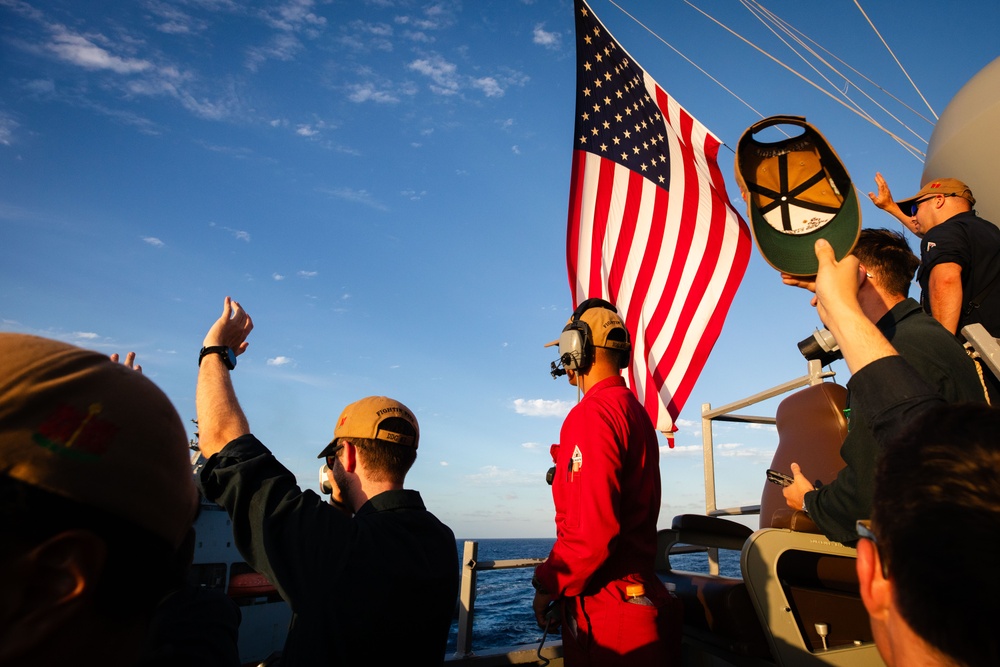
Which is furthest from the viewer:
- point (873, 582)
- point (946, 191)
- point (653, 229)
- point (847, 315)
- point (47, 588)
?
point (653, 229)

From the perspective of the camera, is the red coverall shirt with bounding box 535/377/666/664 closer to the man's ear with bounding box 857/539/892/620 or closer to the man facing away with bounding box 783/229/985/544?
the man facing away with bounding box 783/229/985/544

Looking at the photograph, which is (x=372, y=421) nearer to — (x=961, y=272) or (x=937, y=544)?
(x=937, y=544)

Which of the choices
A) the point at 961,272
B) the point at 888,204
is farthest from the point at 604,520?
the point at 888,204

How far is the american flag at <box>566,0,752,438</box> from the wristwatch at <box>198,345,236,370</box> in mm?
4540

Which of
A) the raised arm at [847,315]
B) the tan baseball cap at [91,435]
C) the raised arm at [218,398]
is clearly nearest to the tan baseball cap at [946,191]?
the raised arm at [847,315]

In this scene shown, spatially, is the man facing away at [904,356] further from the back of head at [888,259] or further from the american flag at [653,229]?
the american flag at [653,229]

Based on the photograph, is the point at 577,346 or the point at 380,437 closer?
the point at 380,437

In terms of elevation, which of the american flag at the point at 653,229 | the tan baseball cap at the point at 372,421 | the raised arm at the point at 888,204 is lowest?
the tan baseball cap at the point at 372,421

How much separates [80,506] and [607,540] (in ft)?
5.96

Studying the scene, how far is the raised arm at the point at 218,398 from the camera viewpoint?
1.80 metres

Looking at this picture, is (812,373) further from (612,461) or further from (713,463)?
(612,461)

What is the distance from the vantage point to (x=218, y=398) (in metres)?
1.88

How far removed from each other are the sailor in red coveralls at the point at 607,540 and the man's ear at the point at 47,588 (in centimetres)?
176

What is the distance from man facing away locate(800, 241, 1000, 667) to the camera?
71 cm
